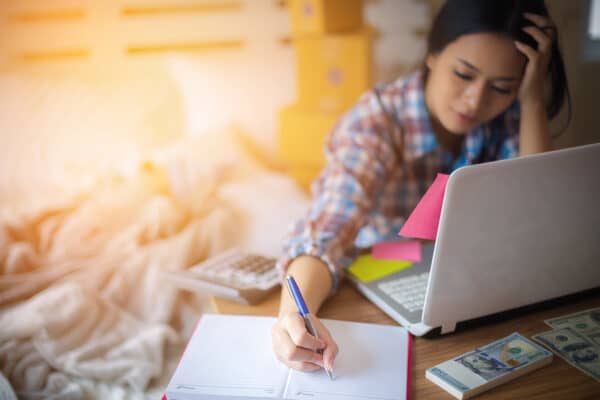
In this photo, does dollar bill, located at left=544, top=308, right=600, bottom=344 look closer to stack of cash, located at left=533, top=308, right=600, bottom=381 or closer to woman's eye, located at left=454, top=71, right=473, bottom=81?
stack of cash, located at left=533, top=308, right=600, bottom=381

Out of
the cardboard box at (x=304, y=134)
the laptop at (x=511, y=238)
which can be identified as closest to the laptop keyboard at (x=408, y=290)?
the laptop at (x=511, y=238)

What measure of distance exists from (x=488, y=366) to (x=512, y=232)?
17 centimetres

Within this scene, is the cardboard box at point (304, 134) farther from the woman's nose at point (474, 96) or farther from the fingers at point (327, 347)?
the fingers at point (327, 347)

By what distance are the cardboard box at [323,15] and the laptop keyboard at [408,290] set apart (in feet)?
3.86

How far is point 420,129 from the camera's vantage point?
1.10m

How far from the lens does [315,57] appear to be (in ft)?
5.93

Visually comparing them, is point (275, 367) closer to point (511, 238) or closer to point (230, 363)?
point (230, 363)

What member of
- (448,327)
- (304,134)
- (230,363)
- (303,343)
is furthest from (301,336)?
(304,134)

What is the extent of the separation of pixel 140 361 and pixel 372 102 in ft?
2.40

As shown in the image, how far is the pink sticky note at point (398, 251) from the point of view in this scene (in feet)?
2.93

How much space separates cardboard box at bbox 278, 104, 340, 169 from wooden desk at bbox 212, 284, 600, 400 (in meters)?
1.04

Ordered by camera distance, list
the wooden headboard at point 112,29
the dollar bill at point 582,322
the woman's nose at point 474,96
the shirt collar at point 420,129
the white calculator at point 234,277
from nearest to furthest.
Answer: the dollar bill at point 582,322 → the white calculator at point 234,277 → the woman's nose at point 474,96 → the shirt collar at point 420,129 → the wooden headboard at point 112,29

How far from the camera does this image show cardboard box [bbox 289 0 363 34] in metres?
1.72

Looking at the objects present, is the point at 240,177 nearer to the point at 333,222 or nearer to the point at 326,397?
the point at 333,222
